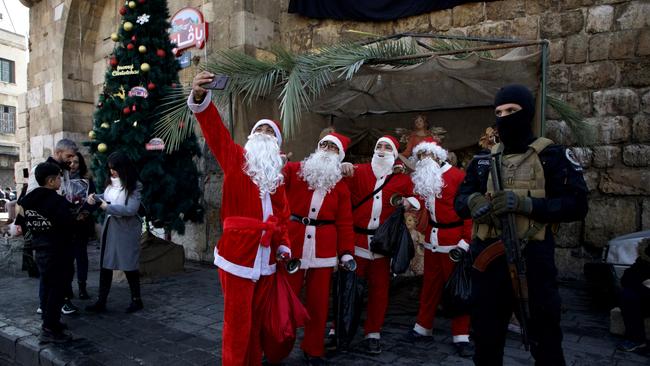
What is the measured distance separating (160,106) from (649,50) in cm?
678

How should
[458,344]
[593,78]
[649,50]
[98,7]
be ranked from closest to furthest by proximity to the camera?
[458,344] → [649,50] → [593,78] → [98,7]

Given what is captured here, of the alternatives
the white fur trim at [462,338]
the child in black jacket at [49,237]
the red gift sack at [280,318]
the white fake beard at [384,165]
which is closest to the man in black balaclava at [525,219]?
the red gift sack at [280,318]

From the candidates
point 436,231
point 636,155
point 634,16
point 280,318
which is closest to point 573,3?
point 634,16

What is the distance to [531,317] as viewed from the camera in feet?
7.86

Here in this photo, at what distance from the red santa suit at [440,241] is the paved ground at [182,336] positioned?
33 centimetres

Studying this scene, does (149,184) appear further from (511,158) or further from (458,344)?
(511,158)

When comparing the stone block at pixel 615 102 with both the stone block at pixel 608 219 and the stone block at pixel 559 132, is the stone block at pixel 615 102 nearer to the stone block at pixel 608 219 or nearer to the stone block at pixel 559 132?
the stone block at pixel 559 132

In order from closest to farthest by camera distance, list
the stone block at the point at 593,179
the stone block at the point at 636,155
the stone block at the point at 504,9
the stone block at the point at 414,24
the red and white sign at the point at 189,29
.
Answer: the stone block at the point at 636,155
the stone block at the point at 593,179
the stone block at the point at 504,9
the stone block at the point at 414,24
the red and white sign at the point at 189,29

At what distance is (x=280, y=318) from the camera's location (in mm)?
3082

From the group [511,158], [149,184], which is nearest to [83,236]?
[149,184]

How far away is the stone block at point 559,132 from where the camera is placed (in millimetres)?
6324

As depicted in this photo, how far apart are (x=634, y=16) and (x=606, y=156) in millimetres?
1877

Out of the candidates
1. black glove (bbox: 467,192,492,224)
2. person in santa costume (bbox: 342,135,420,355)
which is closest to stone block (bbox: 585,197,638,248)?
person in santa costume (bbox: 342,135,420,355)

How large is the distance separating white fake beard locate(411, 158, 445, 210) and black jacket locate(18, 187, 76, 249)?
3289 mm
